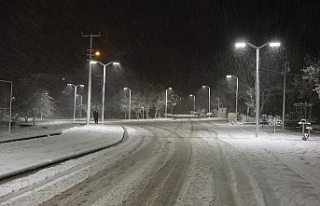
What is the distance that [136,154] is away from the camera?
1817cm

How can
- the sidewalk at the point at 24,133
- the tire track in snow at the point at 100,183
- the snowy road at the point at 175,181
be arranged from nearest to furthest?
the tire track in snow at the point at 100,183 → the snowy road at the point at 175,181 → the sidewalk at the point at 24,133

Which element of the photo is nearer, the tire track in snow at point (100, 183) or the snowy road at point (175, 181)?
the tire track in snow at point (100, 183)

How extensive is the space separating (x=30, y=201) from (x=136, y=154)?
9560mm

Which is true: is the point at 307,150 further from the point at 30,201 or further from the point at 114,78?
the point at 114,78

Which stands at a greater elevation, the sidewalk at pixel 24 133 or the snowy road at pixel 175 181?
the sidewalk at pixel 24 133

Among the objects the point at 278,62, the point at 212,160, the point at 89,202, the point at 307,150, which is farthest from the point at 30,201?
the point at 278,62

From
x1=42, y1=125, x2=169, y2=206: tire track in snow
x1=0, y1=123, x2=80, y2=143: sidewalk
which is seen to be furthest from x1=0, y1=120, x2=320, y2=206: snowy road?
x1=0, y1=123, x2=80, y2=143: sidewalk

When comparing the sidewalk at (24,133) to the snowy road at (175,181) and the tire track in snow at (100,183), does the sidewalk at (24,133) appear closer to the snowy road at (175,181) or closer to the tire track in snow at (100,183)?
the snowy road at (175,181)

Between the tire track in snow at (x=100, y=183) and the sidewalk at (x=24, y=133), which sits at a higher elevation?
the sidewalk at (x=24, y=133)

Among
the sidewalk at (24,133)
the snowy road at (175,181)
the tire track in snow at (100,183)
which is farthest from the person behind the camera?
the sidewalk at (24,133)

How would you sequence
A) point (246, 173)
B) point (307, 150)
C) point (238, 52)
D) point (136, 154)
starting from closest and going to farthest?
point (246, 173) → point (136, 154) → point (307, 150) → point (238, 52)

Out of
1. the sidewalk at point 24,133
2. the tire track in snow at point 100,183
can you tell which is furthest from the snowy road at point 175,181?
the sidewalk at point 24,133

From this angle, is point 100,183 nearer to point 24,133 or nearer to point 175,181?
point 175,181

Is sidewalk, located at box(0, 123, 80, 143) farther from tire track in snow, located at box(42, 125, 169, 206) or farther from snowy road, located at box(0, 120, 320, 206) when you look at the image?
tire track in snow, located at box(42, 125, 169, 206)
